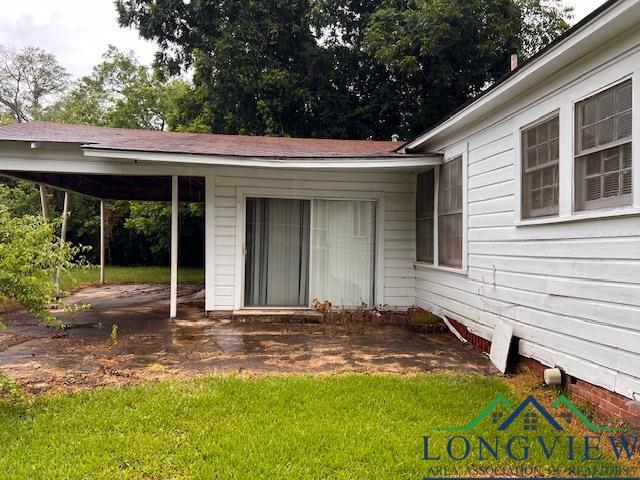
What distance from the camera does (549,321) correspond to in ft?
12.7

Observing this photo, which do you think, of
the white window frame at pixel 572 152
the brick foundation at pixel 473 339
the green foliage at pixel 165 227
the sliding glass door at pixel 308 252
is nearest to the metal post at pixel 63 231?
the sliding glass door at pixel 308 252

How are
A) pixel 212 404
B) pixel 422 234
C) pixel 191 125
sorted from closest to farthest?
pixel 212 404
pixel 422 234
pixel 191 125

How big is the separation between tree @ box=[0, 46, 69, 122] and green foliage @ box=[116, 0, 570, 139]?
1388 centimetres

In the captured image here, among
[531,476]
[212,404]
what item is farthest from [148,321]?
[531,476]

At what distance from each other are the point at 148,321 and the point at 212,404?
3.66 meters

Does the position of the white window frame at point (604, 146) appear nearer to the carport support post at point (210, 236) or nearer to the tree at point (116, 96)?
the carport support post at point (210, 236)

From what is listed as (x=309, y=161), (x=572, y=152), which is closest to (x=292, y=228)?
(x=309, y=161)

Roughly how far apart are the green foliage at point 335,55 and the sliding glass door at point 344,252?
7.65m

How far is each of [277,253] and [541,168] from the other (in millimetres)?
4207

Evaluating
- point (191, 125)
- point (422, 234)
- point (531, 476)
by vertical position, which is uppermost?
point (191, 125)

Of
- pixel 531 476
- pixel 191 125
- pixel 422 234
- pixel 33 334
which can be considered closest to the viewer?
pixel 531 476

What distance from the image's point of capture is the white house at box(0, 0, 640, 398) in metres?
3.14

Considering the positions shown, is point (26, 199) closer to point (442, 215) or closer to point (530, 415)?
point (442, 215)

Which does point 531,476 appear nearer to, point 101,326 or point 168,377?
point 168,377
